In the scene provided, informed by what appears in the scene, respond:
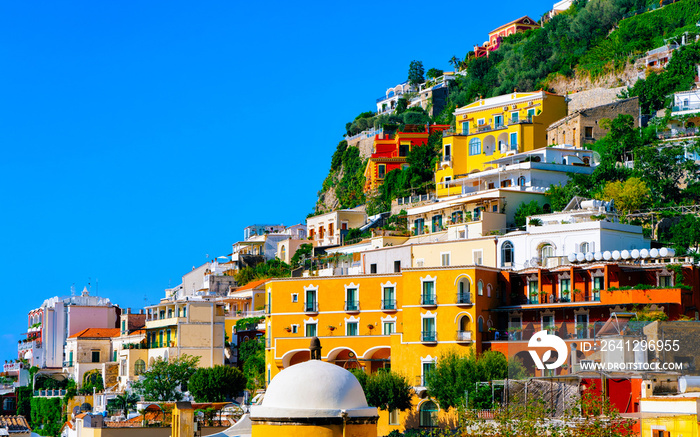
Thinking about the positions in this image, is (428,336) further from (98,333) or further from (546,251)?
(98,333)

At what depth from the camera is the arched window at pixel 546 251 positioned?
2207 inches

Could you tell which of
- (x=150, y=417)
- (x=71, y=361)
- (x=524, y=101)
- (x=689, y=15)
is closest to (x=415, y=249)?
(x=150, y=417)

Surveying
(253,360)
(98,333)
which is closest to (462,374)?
(253,360)

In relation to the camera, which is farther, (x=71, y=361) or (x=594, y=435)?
(x=71, y=361)

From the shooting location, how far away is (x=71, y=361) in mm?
84188

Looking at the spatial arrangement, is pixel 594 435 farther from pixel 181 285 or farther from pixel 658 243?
pixel 181 285

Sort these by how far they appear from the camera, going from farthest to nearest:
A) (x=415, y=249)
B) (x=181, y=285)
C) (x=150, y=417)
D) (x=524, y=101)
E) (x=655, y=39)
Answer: (x=181, y=285)
(x=655, y=39)
(x=524, y=101)
(x=415, y=249)
(x=150, y=417)

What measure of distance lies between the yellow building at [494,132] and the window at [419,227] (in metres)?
5.79

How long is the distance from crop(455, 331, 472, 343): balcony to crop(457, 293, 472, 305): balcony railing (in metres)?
1.53

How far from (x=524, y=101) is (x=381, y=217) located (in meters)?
14.3

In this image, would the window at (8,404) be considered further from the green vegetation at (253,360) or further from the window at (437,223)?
the window at (437,223)

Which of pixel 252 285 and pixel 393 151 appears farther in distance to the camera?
pixel 393 151

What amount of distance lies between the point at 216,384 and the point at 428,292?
17309mm

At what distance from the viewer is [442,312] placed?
2128 inches
